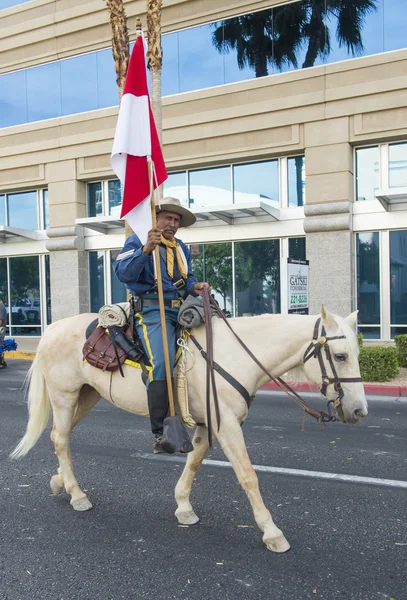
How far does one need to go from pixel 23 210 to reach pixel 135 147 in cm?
1876

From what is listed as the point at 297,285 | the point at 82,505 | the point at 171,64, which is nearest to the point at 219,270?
the point at 297,285

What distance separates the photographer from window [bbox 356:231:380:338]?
50.7 ft

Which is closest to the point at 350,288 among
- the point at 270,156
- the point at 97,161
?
the point at 270,156

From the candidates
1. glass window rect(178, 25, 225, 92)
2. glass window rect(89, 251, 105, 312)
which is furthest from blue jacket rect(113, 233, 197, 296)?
glass window rect(89, 251, 105, 312)

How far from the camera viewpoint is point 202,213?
16297mm

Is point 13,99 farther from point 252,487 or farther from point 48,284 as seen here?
point 252,487

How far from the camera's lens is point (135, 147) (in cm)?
423

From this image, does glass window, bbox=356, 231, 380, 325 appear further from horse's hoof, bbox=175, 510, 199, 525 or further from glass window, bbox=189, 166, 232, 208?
horse's hoof, bbox=175, 510, 199, 525

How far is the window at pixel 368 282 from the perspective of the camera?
1545cm

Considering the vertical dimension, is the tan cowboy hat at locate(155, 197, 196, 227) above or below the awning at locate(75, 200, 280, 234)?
below

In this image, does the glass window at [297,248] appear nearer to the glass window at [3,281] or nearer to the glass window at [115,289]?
the glass window at [115,289]

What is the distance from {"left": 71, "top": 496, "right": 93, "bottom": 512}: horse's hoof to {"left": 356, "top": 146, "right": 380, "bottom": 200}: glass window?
13.5 m

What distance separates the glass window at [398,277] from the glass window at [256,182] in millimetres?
4066

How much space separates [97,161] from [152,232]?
16.6 meters
